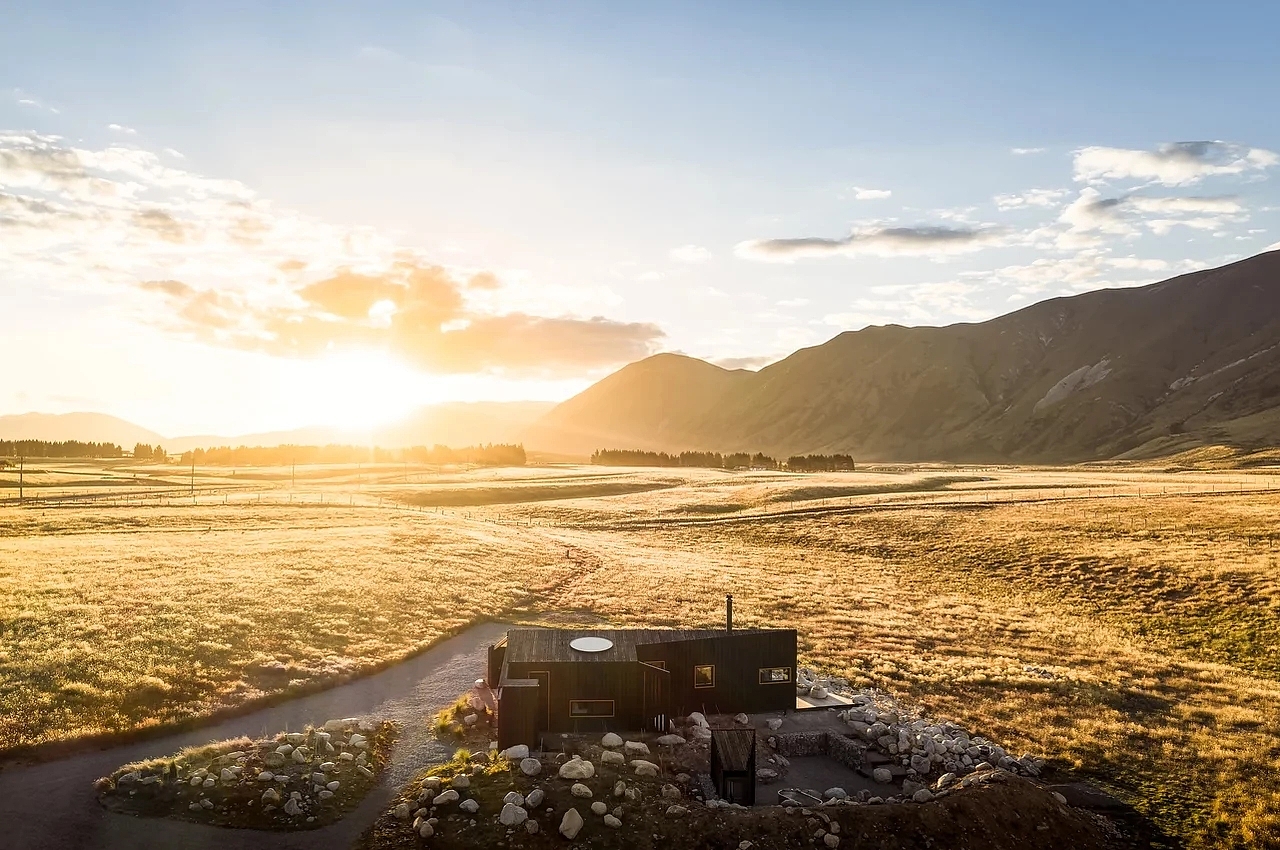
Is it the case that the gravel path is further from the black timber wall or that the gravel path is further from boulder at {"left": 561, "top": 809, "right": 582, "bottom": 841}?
the black timber wall

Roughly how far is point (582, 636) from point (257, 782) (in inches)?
555

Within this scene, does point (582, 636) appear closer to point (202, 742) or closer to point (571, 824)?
point (571, 824)

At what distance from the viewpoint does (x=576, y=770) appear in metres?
26.0

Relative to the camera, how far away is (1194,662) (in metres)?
44.2

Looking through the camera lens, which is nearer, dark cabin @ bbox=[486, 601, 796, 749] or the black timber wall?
dark cabin @ bbox=[486, 601, 796, 749]

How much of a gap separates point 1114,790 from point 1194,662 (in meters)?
23.3

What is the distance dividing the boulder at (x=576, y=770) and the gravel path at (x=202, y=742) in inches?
226

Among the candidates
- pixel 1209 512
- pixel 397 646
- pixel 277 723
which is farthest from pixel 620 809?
pixel 1209 512

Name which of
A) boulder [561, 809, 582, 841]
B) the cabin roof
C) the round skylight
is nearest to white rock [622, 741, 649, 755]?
the cabin roof

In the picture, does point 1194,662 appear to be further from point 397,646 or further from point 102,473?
point 102,473

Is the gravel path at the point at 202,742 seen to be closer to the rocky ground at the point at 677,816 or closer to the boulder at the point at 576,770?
the rocky ground at the point at 677,816

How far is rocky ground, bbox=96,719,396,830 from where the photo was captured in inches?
932

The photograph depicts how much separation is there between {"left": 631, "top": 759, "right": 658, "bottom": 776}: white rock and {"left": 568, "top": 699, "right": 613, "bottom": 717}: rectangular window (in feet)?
14.1

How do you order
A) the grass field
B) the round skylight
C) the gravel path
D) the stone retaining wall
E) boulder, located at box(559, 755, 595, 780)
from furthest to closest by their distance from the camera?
the round skylight, the grass field, the stone retaining wall, boulder, located at box(559, 755, 595, 780), the gravel path
